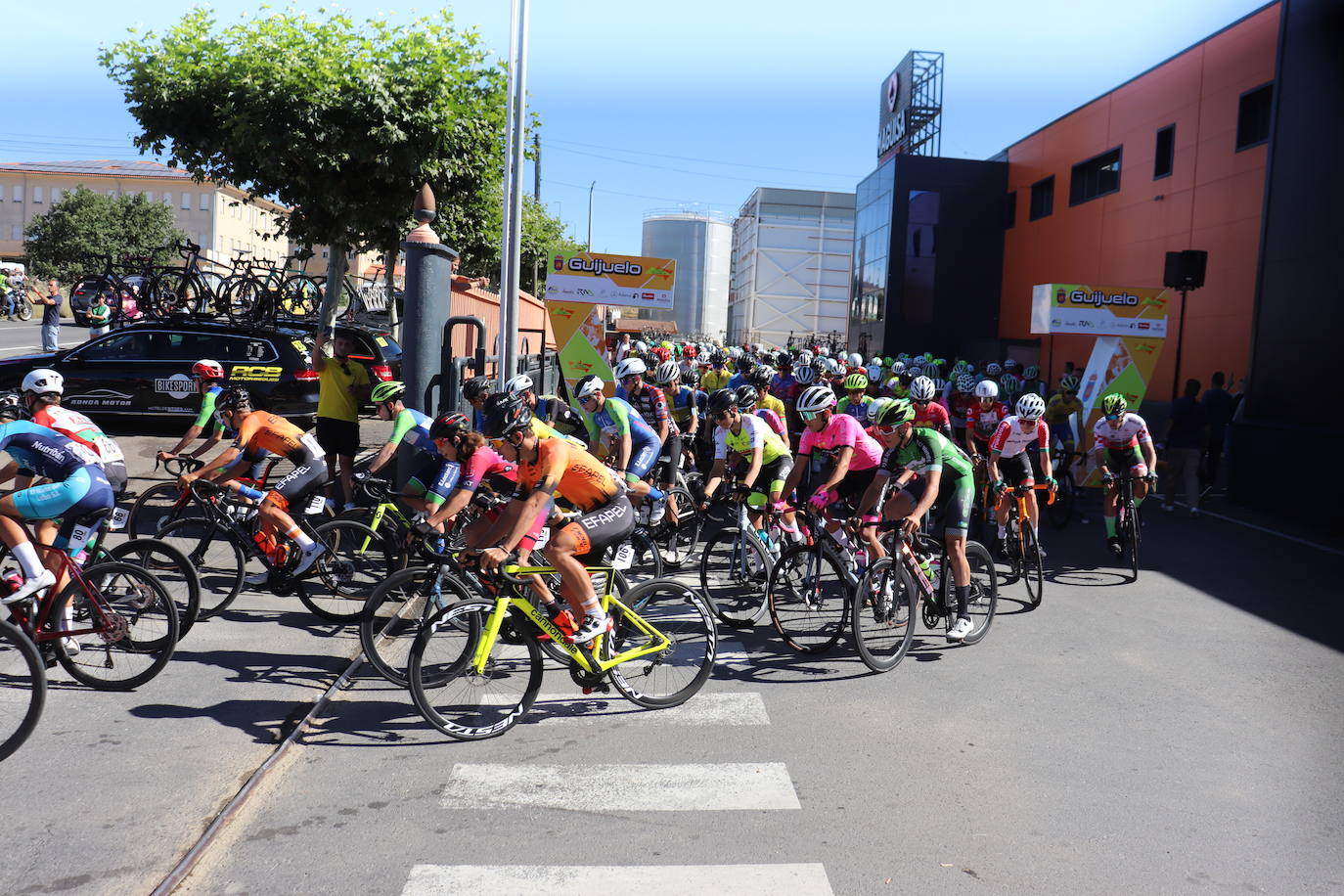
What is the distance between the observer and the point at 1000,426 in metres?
10.3

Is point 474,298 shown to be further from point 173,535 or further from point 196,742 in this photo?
point 196,742

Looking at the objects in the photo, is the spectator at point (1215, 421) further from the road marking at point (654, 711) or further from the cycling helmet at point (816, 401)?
the road marking at point (654, 711)

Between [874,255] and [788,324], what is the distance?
212 feet

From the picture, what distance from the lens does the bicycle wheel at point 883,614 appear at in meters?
6.82

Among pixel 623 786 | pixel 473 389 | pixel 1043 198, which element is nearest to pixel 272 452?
pixel 473 389

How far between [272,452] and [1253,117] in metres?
23.6

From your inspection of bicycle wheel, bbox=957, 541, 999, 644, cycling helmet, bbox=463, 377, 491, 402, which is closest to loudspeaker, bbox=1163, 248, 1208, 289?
bicycle wheel, bbox=957, 541, 999, 644

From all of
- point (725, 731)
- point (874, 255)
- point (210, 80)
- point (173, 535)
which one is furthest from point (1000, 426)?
point (874, 255)

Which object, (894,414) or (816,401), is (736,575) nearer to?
(816,401)

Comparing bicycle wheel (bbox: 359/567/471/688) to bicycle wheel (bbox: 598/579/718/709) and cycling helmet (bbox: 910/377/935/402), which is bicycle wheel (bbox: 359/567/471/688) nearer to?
bicycle wheel (bbox: 598/579/718/709)

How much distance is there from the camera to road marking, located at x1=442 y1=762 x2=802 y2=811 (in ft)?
15.6

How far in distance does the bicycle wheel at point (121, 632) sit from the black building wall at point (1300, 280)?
13904 mm

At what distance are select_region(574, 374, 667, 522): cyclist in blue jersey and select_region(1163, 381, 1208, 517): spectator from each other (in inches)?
329

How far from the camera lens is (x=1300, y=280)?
51.1 feet
